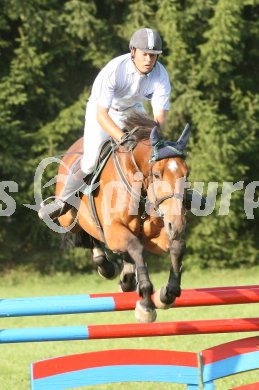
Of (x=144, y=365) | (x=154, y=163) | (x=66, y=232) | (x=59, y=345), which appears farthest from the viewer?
(x=59, y=345)

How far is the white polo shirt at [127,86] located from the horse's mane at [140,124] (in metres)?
0.23

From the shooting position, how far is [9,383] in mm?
7852

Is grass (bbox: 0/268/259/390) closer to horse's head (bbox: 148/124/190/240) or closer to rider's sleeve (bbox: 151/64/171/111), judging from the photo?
horse's head (bbox: 148/124/190/240)

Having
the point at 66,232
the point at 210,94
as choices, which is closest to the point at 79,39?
the point at 210,94

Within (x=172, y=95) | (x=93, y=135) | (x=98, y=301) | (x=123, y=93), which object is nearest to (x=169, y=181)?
(x=98, y=301)

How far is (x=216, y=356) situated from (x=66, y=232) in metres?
3.23

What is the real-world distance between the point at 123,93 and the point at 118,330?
7.78 ft

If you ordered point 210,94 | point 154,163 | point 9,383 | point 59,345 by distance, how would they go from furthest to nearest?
point 210,94
point 59,345
point 9,383
point 154,163

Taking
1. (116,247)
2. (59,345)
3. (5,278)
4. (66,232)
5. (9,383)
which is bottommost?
(5,278)

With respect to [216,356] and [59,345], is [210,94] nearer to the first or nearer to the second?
[59,345]

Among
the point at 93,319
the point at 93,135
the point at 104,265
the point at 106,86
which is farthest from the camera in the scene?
the point at 93,319

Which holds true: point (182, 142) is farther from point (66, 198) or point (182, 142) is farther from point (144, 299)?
point (66, 198)

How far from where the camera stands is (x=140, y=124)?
6930mm

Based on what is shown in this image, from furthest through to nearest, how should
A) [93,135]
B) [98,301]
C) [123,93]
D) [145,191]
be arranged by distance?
[93,135] < [123,93] < [145,191] < [98,301]
